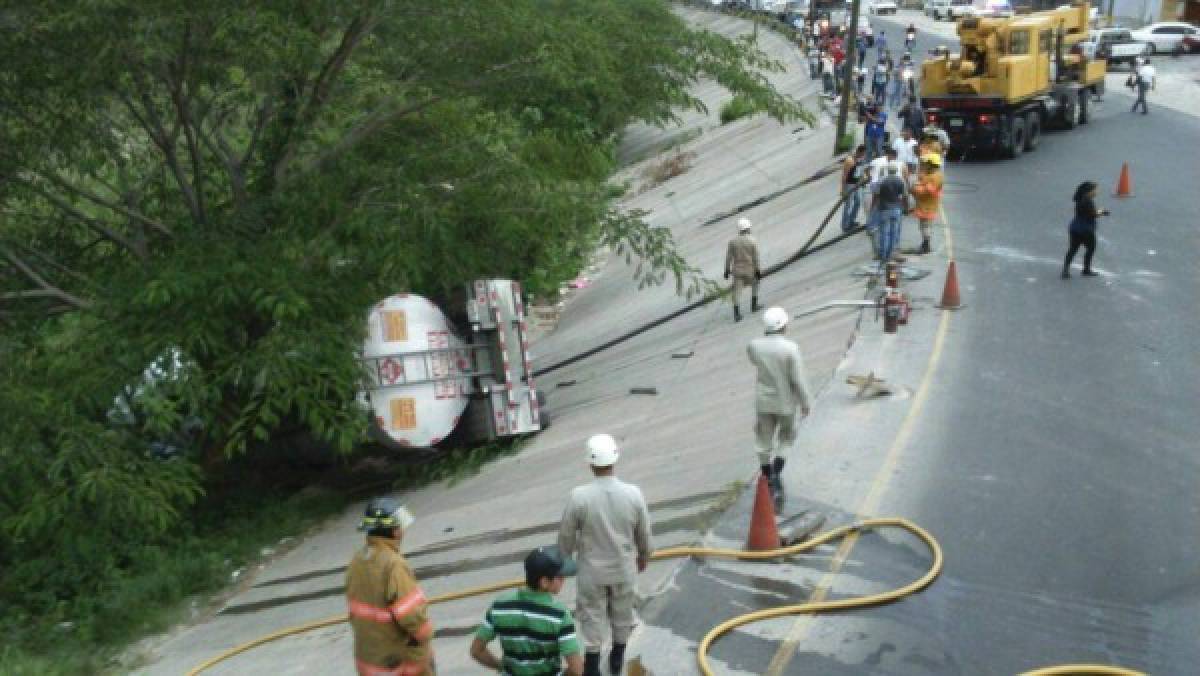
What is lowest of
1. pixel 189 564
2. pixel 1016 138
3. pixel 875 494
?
pixel 189 564

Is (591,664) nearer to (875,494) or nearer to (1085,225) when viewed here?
(875,494)

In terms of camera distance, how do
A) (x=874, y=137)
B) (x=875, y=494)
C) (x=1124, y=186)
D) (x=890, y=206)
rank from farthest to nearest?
1. (x=874, y=137)
2. (x=1124, y=186)
3. (x=890, y=206)
4. (x=875, y=494)

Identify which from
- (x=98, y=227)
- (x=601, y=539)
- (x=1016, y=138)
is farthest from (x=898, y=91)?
(x=601, y=539)

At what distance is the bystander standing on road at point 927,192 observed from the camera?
17.9m

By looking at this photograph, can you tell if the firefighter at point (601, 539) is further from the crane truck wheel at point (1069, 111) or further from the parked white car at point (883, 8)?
the parked white car at point (883, 8)

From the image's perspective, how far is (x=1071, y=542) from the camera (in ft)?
31.1

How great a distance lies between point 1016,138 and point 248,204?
1790 centimetres

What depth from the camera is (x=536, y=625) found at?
5828 mm

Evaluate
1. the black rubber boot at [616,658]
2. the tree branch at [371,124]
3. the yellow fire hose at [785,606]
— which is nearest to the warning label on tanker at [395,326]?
the tree branch at [371,124]

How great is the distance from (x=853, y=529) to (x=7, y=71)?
1012cm

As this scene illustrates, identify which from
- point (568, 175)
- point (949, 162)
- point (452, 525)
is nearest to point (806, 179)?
point (949, 162)

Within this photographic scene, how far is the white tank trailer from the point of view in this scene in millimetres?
14766

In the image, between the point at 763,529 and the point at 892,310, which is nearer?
the point at 763,529

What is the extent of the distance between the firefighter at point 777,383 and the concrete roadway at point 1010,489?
2.35 ft
